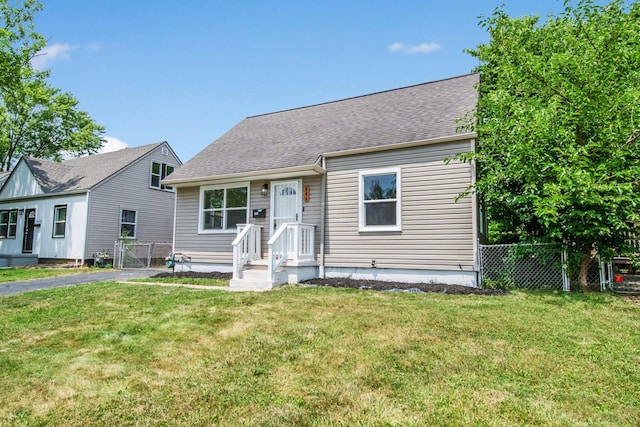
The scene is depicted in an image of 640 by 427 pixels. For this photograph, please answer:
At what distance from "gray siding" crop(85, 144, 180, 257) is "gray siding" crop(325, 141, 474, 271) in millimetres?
11704

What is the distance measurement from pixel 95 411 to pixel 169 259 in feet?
30.8

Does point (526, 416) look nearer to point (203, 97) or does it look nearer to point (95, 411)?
point (95, 411)

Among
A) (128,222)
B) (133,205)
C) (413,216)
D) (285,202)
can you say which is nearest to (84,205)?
(128,222)

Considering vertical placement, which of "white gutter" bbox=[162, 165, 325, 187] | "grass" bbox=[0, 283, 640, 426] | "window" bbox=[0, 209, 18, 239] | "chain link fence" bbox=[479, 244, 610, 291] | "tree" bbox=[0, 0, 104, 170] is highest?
"tree" bbox=[0, 0, 104, 170]

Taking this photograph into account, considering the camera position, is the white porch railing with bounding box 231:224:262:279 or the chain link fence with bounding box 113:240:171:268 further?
the chain link fence with bounding box 113:240:171:268

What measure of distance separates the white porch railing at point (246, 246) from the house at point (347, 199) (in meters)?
0.03

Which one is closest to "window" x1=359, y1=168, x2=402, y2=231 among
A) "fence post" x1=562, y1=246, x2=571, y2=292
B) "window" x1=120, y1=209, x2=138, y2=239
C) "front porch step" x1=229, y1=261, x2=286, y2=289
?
"front porch step" x1=229, y1=261, x2=286, y2=289

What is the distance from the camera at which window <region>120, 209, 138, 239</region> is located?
16.6 metres

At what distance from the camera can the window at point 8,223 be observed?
1795 centimetres

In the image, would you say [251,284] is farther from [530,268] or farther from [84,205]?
[84,205]

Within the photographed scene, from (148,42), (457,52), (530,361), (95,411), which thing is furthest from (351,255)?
(457,52)

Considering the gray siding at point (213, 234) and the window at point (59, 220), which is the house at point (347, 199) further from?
the window at point (59, 220)

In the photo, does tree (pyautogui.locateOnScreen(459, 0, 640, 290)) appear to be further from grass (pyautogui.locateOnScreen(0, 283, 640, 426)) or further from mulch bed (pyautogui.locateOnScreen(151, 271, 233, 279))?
mulch bed (pyautogui.locateOnScreen(151, 271, 233, 279))

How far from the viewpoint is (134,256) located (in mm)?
15430
